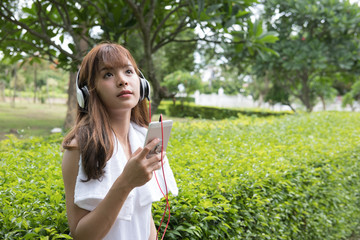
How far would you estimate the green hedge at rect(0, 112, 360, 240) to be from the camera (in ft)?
5.63

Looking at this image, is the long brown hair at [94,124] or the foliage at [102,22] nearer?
the long brown hair at [94,124]

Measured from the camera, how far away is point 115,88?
131 centimetres

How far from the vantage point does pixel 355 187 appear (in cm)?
458

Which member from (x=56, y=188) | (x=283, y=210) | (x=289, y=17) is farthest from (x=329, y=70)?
(x=56, y=188)

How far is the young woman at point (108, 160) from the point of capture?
3.79 feet

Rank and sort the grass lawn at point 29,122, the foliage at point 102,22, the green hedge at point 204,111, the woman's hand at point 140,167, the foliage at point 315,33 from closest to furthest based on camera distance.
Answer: the woman's hand at point 140,167 → the foliage at point 102,22 → the foliage at point 315,33 → the grass lawn at point 29,122 → the green hedge at point 204,111

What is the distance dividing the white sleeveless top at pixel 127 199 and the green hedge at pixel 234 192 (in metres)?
0.24

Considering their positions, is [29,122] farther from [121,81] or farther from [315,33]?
[121,81]

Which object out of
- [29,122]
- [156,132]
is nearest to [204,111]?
[29,122]

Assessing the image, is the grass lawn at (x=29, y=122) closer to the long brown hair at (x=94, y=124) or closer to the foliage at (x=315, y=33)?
the long brown hair at (x=94, y=124)

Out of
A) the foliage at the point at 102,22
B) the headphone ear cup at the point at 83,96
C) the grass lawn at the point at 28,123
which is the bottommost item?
the grass lawn at the point at 28,123

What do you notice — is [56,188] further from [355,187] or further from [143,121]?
[355,187]

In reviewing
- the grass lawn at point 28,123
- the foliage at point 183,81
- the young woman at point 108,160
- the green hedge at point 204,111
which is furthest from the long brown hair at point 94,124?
the foliage at point 183,81

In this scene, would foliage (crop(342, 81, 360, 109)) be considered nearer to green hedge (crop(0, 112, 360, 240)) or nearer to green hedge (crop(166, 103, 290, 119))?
green hedge (crop(166, 103, 290, 119))
